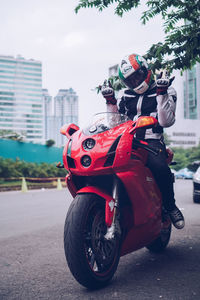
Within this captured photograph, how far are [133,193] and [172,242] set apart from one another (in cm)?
207

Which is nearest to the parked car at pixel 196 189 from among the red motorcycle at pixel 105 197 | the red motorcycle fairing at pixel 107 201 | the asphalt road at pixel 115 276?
the asphalt road at pixel 115 276

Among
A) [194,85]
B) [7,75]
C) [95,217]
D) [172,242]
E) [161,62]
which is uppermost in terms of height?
[7,75]

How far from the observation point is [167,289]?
3205 mm

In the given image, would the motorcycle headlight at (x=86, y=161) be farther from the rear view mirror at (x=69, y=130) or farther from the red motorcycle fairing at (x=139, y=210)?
the rear view mirror at (x=69, y=130)

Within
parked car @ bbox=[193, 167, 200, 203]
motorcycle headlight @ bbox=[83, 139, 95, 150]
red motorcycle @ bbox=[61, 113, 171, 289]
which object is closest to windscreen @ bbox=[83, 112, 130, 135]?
red motorcycle @ bbox=[61, 113, 171, 289]

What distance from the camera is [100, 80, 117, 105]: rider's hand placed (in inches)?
160

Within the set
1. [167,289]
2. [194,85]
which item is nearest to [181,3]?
[167,289]

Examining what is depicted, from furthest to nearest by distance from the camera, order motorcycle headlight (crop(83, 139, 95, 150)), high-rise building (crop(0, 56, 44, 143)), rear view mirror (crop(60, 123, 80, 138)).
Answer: high-rise building (crop(0, 56, 44, 143))
rear view mirror (crop(60, 123, 80, 138))
motorcycle headlight (crop(83, 139, 95, 150))

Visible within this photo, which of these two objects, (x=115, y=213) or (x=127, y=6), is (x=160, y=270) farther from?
(x=127, y=6)

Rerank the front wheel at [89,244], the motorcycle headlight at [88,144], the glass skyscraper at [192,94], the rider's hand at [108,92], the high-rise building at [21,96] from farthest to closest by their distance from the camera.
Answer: the high-rise building at [21,96]
the glass skyscraper at [192,94]
the rider's hand at [108,92]
the motorcycle headlight at [88,144]
the front wheel at [89,244]

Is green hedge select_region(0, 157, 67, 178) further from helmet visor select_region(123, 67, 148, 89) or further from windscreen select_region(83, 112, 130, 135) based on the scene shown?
windscreen select_region(83, 112, 130, 135)

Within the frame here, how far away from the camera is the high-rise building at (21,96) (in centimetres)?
19200

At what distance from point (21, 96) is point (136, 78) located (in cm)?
19525

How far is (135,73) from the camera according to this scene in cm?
408
